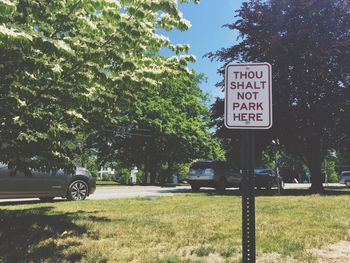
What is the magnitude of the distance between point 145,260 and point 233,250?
1.25 metres

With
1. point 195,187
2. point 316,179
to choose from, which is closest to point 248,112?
point 195,187

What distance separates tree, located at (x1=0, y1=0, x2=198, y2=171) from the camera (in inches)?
238

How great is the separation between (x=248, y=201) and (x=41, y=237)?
15.1 ft

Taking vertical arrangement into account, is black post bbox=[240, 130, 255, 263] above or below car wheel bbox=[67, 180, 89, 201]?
above

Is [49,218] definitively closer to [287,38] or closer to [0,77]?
[0,77]

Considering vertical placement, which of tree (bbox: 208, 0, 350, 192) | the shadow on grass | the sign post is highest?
tree (bbox: 208, 0, 350, 192)

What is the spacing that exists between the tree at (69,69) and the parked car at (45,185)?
5.00 meters

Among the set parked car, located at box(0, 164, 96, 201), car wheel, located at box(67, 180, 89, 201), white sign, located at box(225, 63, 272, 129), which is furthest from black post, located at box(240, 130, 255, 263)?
car wheel, located at box(67, 180, 89, 201)

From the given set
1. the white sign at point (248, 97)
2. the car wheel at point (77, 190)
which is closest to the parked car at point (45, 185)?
the car wheel at point (77, 190)

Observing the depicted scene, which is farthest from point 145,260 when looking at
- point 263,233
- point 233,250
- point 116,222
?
point 116,222

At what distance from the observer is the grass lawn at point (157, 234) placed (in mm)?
5820

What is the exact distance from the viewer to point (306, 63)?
22656mm

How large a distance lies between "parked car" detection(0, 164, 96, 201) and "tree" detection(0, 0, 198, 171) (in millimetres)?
4999

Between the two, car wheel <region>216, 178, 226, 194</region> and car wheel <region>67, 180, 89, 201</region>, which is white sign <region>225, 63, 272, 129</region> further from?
car wheel <region>216, 178, 226, 194</region>
